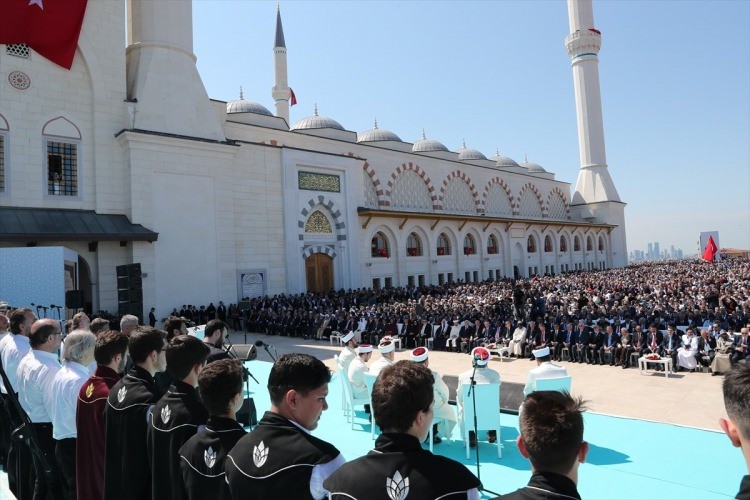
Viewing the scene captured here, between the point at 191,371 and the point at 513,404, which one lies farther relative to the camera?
the point at 513,404

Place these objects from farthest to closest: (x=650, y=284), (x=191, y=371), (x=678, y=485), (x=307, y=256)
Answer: (x=307, y=256), (x=650, y=284), (x=678, y=485), (x=191, y=371)

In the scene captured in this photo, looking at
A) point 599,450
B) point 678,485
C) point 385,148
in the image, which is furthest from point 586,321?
point 385,148

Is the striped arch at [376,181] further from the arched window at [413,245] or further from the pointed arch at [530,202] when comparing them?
the pointed arch at [530,202]

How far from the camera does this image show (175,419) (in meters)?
2.50

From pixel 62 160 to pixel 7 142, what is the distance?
4.94 ft

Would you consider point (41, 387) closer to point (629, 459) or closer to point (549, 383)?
point (549, 383)

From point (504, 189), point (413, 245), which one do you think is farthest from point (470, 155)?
point (413, 245)

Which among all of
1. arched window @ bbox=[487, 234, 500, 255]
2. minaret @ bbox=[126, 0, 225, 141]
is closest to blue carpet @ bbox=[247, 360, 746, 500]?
minaret @ bbox=[126, 0, 225, 141]

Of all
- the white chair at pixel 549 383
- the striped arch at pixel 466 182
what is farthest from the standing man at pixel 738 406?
the striped arch at pixel 466 182

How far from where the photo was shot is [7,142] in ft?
48.8

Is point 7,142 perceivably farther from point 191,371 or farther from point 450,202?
point 450,202

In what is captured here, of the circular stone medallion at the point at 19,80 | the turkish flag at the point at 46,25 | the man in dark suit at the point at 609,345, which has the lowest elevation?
the man in dark suit at the point at 609,345

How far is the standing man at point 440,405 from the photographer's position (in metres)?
5.30

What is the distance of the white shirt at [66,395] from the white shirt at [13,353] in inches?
53.5
